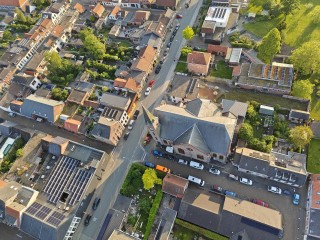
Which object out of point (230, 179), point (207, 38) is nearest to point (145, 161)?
point (230, 179)

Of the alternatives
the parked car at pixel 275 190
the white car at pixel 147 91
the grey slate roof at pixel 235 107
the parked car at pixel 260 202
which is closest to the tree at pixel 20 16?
the white car at pixel 147 91

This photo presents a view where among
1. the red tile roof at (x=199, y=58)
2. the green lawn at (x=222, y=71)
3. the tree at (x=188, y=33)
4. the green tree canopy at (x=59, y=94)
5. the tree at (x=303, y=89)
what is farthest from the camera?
the tree at (x=188, y=33)

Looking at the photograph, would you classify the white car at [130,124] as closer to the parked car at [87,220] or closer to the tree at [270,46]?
the parked car at [87,220]

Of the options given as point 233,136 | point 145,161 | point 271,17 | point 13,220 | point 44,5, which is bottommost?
point 13,220

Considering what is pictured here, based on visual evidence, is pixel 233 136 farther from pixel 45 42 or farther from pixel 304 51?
pixel 45 42

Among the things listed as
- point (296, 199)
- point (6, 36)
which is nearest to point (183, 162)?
point (296, 199)

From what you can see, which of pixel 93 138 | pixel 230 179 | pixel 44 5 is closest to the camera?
pixel 230 179

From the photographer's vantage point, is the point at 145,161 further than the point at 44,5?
No
